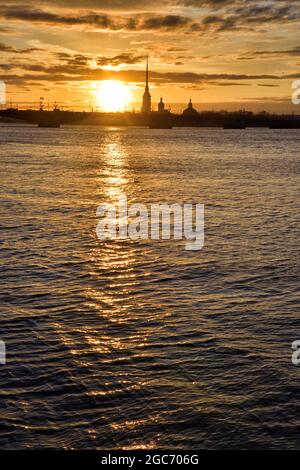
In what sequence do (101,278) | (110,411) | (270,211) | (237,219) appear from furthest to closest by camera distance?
1. (270,211)
2. (237,219)
3. (101,278)
4. (110,411)

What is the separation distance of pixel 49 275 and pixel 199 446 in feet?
43.0

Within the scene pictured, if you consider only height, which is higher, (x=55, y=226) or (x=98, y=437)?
(x=55, y=226)

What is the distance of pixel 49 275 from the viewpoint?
2391cm

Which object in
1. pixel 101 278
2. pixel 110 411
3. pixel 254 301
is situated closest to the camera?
pixel 110 411

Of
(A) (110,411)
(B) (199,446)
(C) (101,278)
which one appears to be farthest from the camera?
(C) (101,278)

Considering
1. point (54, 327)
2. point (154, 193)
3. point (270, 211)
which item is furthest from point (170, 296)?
point (154, 193)

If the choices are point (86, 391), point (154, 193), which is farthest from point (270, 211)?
point (86, 391)

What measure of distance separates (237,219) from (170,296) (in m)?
19.0

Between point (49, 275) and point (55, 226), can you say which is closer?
point (49, 275)

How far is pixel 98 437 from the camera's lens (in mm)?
12312

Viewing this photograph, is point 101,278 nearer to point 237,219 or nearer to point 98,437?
point 98,437

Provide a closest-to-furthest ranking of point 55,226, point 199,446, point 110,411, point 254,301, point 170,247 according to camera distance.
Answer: point 199,446
point 110,411
point 254,301
point 170,247
point 55,226

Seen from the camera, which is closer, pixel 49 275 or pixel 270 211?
pixel 49 275

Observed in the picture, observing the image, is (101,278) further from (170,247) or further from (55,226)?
(55,226)
